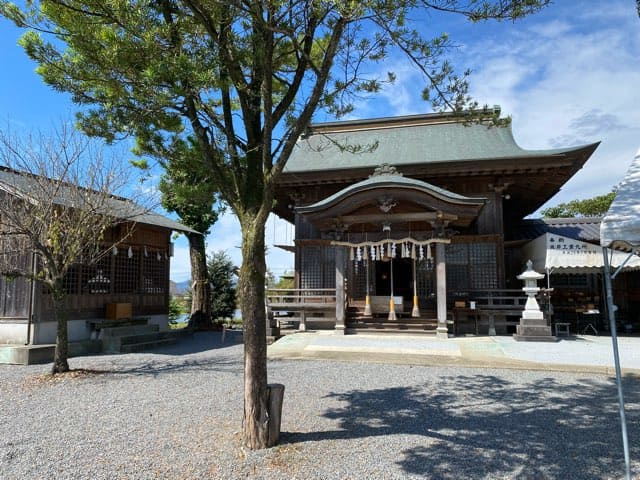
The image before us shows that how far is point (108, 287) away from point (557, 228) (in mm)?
15839

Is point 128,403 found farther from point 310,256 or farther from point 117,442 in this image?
point 310,256

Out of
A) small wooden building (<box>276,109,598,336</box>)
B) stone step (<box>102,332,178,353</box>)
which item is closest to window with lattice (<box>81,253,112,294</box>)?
stone step (<box>102,332,178,353</box>)

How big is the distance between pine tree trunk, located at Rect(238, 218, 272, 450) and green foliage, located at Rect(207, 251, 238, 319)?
14.2m

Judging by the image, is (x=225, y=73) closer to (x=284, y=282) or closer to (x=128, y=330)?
(x=128, y=330)

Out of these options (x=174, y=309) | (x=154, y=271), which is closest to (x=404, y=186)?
(x=154, y=271)

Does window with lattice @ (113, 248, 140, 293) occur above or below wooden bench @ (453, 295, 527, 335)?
above

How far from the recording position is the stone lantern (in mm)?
10414

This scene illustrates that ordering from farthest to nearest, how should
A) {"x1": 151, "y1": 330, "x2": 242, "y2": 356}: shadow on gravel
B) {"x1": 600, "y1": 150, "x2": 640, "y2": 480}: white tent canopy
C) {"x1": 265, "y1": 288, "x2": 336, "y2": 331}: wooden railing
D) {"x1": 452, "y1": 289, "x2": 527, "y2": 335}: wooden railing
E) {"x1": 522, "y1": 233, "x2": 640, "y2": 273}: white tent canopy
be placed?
{"x1": 265, "y1": 288, "x2": 336, "y2": 331}: wooden railing, {"x1": 452, "y1": 289, "x2": 527, "y2": 335}: wooden railing, {"x1": 522, "y1": 233, "x2": 640, "y2": 273}: white tent canopy, {"x1": 151, "y1": 330, "x2": 242, "y2": 356}: shadow on gravel, {"x1": 600, "y1": 150, "x2": 640, "y2": 480}: white tent canopy

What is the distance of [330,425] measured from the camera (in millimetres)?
4746

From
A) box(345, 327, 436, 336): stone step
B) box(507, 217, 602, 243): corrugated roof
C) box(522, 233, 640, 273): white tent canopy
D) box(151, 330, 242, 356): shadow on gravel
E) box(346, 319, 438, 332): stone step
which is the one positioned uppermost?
box(507, 217, 602, 243): corrugated roof

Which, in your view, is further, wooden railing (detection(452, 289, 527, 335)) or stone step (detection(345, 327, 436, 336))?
wooden railing (detection(452, 289, 527, 335))

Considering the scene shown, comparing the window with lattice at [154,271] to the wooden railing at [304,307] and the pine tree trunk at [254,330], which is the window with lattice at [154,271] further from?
the pine tree trunk at [254,330]

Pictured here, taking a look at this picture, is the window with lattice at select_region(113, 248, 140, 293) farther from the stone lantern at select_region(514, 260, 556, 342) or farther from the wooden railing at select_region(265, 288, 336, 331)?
the stone lantern at select_region(514, 260, 556, 342)

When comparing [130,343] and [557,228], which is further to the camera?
[557,228]
